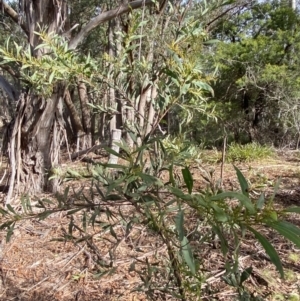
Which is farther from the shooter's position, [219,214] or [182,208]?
[182,208]

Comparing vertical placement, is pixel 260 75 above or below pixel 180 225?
above

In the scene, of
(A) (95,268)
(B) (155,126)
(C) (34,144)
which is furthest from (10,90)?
(B) (155,126)

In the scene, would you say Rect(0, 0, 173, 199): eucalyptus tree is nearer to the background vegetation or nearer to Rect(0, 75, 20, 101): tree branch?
the background vegetation

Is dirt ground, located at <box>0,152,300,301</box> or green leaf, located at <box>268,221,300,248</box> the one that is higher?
green leaf, located at <box>268,221,300,248</box>

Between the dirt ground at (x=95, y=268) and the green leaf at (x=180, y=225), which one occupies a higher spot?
the green leaf at (x=180, y=225)

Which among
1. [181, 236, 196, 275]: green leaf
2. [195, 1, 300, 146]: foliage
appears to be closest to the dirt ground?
[181, 236, 196, 275]: green leaf

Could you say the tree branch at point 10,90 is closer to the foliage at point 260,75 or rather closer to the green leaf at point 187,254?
the green leaf at point 187,254

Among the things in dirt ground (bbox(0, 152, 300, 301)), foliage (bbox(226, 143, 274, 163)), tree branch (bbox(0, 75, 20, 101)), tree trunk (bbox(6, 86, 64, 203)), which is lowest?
dirt ground (bbox(0, 152, 300, 301))

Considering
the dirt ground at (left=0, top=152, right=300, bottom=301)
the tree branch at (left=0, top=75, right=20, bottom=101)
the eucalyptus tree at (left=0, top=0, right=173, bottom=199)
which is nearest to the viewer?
the dirt ground at (left=0, top=152, right=300, bottom=301)

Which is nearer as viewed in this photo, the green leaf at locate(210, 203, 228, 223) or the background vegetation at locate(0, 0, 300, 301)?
the green leaf at locate(210, 203, 228, 223)

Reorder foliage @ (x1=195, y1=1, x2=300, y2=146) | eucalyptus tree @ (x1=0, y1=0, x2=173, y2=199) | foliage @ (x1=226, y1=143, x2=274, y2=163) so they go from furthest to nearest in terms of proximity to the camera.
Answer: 1. foliage @ (x1=195, y1=1, x2=300, y2=146)
2. foliage @ (x1=226, y1=143, x2=274, y2=163)
3. eucalyptus tree @ (x1=0, y1=0, x2=173, y2=199)

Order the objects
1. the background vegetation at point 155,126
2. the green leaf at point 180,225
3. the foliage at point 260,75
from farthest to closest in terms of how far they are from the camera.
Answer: the foliage at point 260,75 → the background vegetation at point 155,126 → the green leaf at point 180,225

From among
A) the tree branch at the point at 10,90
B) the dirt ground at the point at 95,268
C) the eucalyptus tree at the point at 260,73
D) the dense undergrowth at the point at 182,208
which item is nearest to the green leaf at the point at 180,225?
the dense undergrowth at the point at 182,208

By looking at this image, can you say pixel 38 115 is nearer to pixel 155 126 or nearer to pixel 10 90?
pixel 10 90
